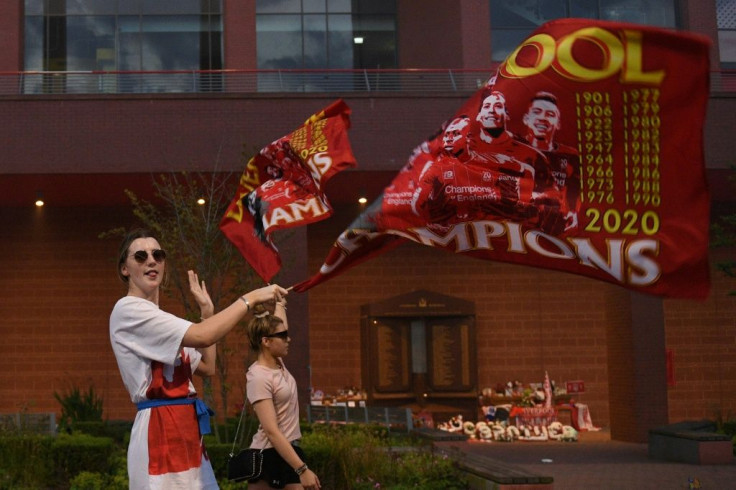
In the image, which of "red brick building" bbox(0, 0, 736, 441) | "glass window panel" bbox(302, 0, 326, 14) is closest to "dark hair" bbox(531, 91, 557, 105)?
"red brick building" bbox(0, 0, 736, 441)

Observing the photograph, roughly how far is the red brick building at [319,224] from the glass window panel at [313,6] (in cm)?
7

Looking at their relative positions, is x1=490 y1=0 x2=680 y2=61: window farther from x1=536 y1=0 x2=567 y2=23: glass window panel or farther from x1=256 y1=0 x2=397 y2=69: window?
x1=256 y1=0 x2=397 y2=69: window

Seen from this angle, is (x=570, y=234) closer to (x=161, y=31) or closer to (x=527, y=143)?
(x=527, y=143)

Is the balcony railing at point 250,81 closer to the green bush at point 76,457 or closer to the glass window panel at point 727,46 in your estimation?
the glass window panel at point 727,46

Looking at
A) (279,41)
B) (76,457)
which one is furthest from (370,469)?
(279,41)

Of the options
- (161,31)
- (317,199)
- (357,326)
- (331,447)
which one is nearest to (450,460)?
(331,447)

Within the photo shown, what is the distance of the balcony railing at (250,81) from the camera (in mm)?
25203

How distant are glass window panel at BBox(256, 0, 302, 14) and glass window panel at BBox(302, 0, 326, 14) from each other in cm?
14

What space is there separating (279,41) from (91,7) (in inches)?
191

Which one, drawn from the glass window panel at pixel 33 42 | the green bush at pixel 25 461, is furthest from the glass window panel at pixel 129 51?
the green bush at pixel 25 461

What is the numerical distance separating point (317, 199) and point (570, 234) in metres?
3.52

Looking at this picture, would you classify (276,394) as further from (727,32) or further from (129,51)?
(727,32)

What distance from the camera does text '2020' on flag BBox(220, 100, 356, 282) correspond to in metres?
8.86

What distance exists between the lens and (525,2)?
2792 cm
